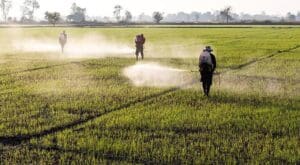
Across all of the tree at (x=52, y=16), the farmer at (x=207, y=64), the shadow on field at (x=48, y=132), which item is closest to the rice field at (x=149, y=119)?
the shadow on field at (x=48, y=132)

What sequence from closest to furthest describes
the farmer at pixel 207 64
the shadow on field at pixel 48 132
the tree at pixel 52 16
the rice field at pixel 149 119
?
the rice field at pixel 149 119 → the shadow on field at pixel 48 132 → the farmer at pixel 207 64 → the tree at pixel 52 16

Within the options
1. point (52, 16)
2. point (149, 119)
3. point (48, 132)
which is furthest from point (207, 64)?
point (52, 16)

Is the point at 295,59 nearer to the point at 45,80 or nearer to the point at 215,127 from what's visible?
the point at 45,80

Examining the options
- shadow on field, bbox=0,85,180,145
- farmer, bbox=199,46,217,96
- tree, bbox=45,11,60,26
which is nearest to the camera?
shadow on field, bbox=0,85,180,145

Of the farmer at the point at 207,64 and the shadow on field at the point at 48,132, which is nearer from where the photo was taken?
the shadow on field at the point at 48,132

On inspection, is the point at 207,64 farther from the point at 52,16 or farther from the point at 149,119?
the point at 52,16

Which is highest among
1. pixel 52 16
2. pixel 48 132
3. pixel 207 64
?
pixel 52 16

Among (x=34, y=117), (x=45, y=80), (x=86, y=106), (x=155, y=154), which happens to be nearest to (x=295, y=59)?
(x=45, y=80)

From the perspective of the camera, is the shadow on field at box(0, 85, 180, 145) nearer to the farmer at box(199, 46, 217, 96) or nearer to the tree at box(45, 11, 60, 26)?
the farmer at box(199, 46, 217, 96)

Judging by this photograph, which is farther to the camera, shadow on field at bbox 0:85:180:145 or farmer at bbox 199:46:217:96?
farmer at bbox 199:46:217:96

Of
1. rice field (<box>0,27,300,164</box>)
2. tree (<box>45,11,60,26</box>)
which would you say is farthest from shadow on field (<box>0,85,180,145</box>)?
tree (<box>45,11,60,26</box>)

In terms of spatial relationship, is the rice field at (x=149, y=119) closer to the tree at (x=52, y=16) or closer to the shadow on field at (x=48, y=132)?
the shadow on field at (x=48, y=132)

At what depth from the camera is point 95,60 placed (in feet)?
104

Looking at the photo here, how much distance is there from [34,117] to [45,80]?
8389 millimetres
